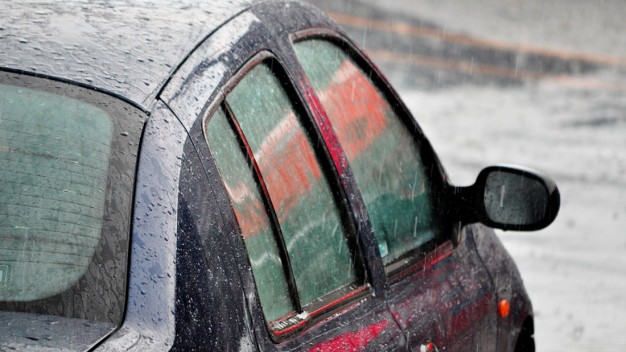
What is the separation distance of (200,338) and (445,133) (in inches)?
414

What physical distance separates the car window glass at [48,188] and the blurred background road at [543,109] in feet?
15.4

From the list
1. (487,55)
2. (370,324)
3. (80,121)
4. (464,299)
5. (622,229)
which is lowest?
(487,55)

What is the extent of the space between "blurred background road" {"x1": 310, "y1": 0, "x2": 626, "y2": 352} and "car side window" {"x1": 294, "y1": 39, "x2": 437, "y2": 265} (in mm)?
3035

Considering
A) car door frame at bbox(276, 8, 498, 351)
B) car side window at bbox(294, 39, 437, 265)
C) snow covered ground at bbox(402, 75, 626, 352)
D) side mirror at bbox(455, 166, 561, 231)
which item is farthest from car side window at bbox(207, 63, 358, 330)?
snow covered ground at bbox(402, 75, 626, 352)

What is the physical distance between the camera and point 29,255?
85.6 inches

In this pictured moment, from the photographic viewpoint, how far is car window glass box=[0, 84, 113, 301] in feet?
7.06

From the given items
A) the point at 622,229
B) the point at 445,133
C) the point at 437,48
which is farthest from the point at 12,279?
the point at 437,48

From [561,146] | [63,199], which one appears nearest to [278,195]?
[63,199]

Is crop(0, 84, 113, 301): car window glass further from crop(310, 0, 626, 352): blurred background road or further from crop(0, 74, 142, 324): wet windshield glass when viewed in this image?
crop(310, 0, 626, 352): blurred background road

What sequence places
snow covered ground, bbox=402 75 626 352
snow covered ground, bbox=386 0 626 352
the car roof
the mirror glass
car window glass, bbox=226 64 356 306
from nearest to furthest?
the car roof → car window glass, bbox=226 64 356 306 → the mirror glass → snow covered ground, bbox=402 75 626 352 → snow covered ground, bbox=386 0 626 352

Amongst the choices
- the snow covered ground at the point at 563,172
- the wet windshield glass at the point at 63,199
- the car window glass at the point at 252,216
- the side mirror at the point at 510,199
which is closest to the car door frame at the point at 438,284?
the side mirror at the point at 510,199

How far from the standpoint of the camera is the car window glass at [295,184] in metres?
2.78

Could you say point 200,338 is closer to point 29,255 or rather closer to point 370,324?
point 29,255

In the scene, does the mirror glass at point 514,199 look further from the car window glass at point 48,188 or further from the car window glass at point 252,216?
the car window glass at point 48,188
